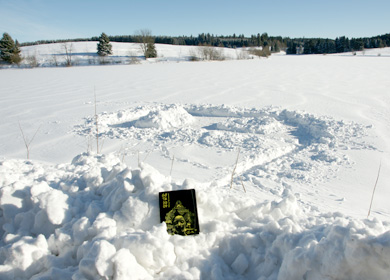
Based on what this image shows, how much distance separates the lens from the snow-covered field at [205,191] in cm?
146

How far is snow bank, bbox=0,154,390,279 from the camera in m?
1.33

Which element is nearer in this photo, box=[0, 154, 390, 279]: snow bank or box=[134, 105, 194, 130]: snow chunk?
box=[0, 154, 390, 279]: snow bank

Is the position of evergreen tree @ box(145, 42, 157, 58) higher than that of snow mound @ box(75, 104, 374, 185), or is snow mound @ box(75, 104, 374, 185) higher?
evergreen tree @ box(145, 42, 157, 58)

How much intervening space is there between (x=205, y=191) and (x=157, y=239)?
75 centimetres

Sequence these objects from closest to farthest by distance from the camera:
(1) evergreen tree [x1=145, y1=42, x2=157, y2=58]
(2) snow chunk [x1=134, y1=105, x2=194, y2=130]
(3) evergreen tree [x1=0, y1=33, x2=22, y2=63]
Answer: (2) snow chunk [x1=134, y1=105, x2=194, y2=130] < (3) evergreen tree [x1=0, y1=33, x2=22, y2=63] < (1) evergreen tree [x1=145, y1=42, x2=157, y2=58]

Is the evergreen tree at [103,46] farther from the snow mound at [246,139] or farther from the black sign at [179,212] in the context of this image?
the black sign at [179,212]

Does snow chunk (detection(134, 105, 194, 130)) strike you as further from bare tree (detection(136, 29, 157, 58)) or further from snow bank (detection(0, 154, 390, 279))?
bare tree (detection(136, 29, 157, 58))

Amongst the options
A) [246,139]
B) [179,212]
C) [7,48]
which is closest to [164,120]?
[246,139]

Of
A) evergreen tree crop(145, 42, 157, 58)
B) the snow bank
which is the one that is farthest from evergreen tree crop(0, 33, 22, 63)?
the snow bank

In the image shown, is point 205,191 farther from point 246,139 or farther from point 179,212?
point 246,139

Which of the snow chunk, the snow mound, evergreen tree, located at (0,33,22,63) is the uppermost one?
evergreen tree, located at (0,33,22,63)

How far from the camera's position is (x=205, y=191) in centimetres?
219

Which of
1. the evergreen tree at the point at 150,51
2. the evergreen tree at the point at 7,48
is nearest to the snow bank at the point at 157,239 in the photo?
the evergreen tree at the point at 7,48

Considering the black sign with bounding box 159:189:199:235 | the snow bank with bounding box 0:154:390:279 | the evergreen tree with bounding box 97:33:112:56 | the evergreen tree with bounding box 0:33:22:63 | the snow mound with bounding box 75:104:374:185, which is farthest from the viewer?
the evergreen tree with bounding box 97:33:112:56
